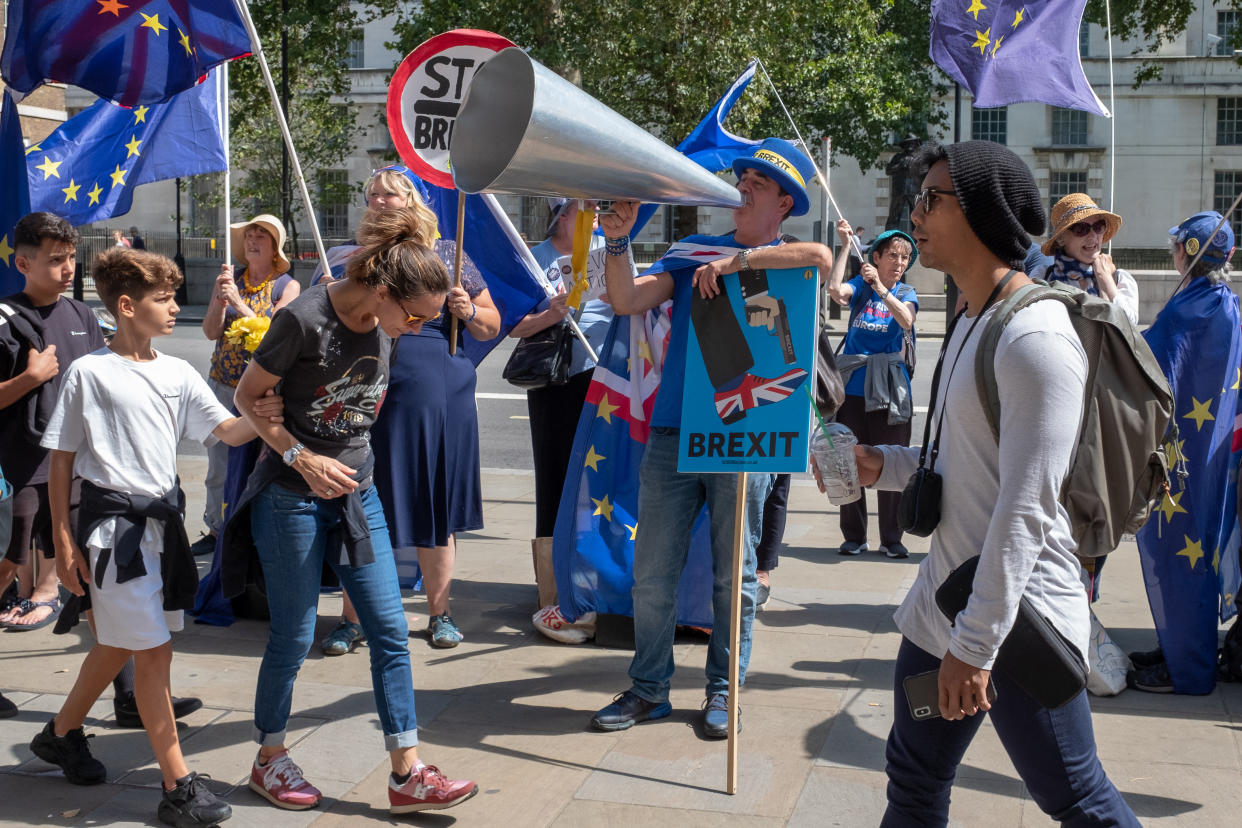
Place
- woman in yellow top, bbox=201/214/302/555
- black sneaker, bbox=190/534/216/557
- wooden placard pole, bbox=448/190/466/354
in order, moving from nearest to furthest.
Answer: wooden placard pole, bbox=448/190/466/354 → woman in yellow top, bbox=201/214/302/555 → black sneaker, bbox=190/534/216/557

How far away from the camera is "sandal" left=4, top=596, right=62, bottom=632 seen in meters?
5.54

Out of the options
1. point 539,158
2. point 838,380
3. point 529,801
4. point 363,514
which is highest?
point 539,158

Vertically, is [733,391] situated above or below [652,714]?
above

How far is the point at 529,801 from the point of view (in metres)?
3.88

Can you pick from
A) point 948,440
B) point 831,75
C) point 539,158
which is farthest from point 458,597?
point 831,75

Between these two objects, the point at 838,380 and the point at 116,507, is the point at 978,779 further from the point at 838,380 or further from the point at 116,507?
the point at 116,507

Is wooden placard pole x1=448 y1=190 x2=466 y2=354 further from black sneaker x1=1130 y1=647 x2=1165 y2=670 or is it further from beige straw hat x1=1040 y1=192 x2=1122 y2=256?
black sneaker x1=1130 y1=647 x2=1165 y2=670

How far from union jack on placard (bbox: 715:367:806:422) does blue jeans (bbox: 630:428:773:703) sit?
0.83 feet

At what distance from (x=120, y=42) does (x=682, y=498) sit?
330 centimetres

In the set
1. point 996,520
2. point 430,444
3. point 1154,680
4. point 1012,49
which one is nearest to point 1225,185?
point 1012,49

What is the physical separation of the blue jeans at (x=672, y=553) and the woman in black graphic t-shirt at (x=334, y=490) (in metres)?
0.94

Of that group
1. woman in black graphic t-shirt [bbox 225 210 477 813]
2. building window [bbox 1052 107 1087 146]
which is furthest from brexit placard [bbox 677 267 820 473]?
building window [bbox 1052 107 1087 146]

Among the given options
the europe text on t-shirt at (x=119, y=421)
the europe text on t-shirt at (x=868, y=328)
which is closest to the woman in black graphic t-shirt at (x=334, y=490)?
the europe text on t-shirt at (x=119, y=421)

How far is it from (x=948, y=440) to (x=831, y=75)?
28670 mm
